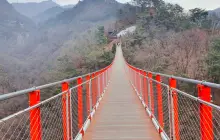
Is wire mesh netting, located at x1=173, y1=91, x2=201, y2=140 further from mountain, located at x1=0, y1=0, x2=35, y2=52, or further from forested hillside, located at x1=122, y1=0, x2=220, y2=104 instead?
mountain, located at x1=0, y1=0, x2=35, y2=52

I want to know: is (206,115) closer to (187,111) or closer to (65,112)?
(65,112)

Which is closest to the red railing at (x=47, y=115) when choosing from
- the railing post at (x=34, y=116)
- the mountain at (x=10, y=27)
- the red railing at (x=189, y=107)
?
the railing post at (x=34, y=116)

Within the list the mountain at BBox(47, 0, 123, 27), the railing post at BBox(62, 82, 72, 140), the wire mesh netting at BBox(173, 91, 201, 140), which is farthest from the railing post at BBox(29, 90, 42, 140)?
the mountain at BBox(47, 0, 123, 27)

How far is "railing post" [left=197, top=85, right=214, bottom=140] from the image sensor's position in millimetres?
2309

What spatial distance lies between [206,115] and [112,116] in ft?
12.7

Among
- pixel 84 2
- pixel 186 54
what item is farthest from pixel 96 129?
pixel 84 2

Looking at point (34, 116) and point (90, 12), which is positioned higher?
point (90, 12)

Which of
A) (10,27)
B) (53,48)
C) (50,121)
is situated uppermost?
(10,27)

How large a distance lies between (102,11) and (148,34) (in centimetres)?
10919

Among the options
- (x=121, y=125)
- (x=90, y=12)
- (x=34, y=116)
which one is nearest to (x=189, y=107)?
(x=121, y=125)

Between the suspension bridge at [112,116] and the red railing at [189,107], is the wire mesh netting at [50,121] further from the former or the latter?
the red railing at [189,107]

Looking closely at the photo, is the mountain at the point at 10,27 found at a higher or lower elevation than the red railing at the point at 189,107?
higher

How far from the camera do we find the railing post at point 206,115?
2309 mm

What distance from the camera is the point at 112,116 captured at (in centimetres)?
609
